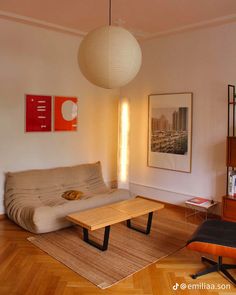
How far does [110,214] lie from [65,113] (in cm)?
222

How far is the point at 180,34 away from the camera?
482cm

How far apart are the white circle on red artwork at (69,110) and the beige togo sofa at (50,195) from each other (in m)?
0.85

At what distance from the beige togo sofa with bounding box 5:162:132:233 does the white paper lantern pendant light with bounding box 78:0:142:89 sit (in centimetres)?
204

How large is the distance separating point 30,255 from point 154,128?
297cm

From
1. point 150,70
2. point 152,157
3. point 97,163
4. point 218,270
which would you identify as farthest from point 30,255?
point 150,70

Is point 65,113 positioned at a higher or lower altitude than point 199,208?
higher

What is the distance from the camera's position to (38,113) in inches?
187

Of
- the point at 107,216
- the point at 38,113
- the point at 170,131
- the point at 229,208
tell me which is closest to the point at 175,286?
the point at 107,216

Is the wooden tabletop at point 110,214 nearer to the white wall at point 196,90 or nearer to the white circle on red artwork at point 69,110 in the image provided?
the white wall at point 196,90

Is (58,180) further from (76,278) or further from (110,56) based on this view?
(110,56)

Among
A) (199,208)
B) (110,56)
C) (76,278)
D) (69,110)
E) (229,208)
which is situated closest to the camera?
(110,56)

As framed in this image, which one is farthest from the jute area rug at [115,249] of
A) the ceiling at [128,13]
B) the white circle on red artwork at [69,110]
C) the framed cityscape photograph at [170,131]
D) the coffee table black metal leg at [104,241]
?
the ceiling at [128,13]

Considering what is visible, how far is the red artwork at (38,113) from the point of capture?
15.2 feet

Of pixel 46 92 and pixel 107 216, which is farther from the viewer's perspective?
pixel 46 92
